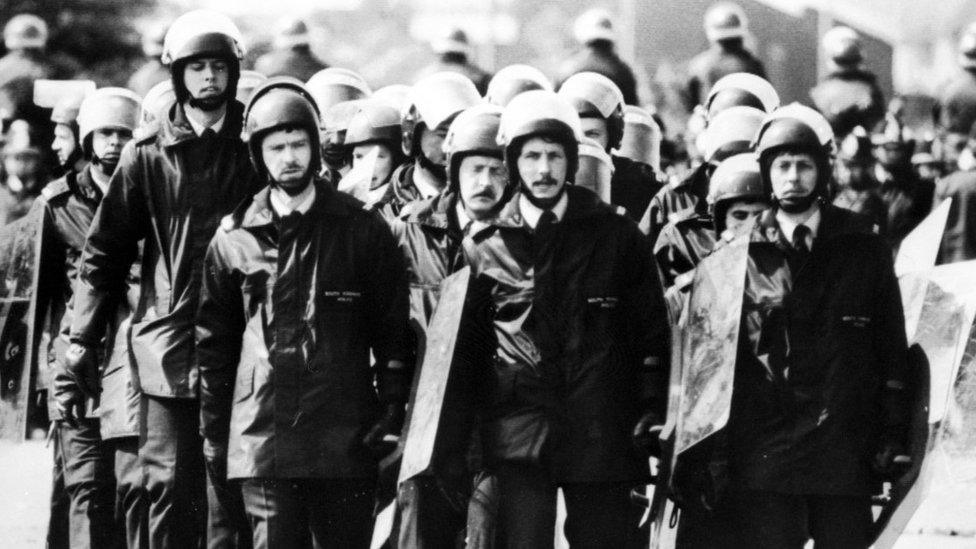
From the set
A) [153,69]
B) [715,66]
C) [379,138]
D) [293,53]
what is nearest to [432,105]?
[379,138]

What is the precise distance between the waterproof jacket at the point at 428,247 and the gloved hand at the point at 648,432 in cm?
97

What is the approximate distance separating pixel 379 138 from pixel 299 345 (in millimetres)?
2408

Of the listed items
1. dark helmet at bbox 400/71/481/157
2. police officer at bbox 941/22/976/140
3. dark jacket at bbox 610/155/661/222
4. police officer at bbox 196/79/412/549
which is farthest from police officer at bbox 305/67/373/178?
police officer at bbox 941/22/976/140

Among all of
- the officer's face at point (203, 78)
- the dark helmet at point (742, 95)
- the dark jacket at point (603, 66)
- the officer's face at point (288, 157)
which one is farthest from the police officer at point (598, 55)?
the officer's face at point (288, 157)

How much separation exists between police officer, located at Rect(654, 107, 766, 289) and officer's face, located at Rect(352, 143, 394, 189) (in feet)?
4.61

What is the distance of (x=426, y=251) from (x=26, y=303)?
246 centimetres

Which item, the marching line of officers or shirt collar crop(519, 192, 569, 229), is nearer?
the marching line of officers

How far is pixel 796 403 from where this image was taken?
8.48 meters

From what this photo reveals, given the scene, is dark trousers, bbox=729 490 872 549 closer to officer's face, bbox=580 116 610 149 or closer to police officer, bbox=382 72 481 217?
police officer, bbox=382 72 481 217

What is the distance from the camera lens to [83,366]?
9.49m

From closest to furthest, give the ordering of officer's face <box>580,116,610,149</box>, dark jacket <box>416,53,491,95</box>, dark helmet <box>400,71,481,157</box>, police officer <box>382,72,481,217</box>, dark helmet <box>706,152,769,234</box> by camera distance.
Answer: dark helmet <box>706,152,769,234</box>
police officer <box>382,72,481,217</box>
dark helmet <box>400,71,481,157</box>
officer's face <box>580,116,610,149</box>
dark jacket <box>416,53,491,95</box>

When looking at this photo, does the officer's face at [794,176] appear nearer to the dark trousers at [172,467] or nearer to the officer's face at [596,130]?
the officer's face at [596,130]

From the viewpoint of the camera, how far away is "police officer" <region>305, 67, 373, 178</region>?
11.4 m

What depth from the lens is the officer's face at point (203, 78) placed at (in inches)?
366
